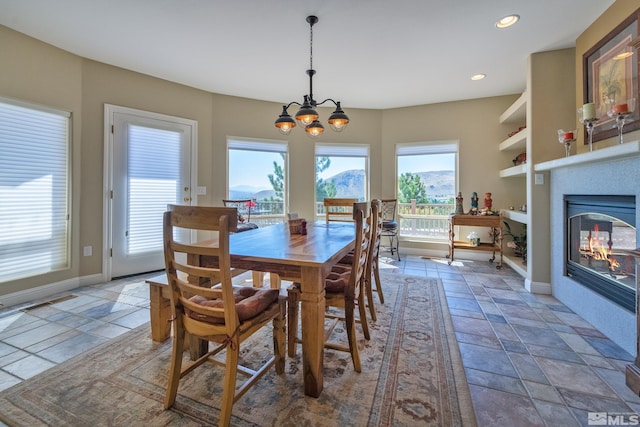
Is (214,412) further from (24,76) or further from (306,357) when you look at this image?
(24,76)

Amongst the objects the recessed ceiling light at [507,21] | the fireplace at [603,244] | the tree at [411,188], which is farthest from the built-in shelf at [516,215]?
the recessed ceiling light at [507,21]

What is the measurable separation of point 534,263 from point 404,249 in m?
2.14

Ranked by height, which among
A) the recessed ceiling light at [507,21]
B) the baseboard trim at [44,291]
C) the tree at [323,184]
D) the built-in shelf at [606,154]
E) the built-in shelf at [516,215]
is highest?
the recessed ceiling light at [507,21]

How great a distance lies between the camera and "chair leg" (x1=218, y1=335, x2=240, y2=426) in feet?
3.88

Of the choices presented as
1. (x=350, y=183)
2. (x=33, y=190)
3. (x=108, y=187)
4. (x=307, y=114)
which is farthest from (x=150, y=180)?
(x=350, y=183)

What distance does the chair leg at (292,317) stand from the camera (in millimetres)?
1671

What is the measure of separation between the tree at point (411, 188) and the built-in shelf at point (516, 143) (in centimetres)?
130

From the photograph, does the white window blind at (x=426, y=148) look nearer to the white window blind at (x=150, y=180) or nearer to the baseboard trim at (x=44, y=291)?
the white window blind at (x=150, y=180)

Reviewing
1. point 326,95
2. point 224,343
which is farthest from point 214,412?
point 326,95

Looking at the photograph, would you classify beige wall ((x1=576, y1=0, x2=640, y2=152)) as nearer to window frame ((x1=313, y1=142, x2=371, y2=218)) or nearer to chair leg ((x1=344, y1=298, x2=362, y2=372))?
chair leg ((x1=344, y1=298, x2=362, y2=372))

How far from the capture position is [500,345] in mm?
1938

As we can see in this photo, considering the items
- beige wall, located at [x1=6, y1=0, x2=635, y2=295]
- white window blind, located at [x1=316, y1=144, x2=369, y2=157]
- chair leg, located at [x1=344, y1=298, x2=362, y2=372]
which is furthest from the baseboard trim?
white window blind, located at [x1=316, y1=144, x2=369, y2=157]

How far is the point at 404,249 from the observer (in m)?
5.00

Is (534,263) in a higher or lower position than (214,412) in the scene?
higher
